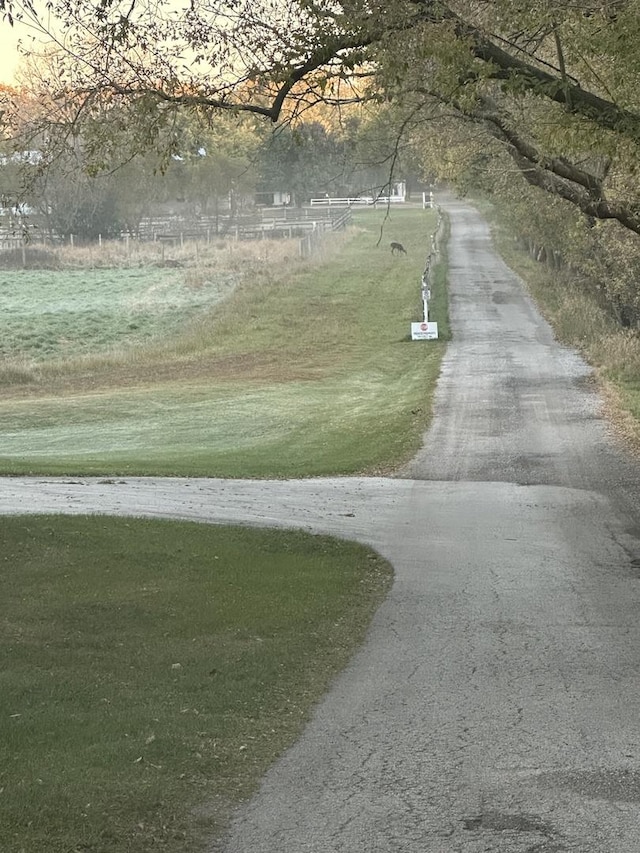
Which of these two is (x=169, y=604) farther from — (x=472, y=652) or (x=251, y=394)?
(x=251, y=394)

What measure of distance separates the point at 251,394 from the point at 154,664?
2350 centimetres

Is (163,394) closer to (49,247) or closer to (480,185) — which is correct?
(480,185)

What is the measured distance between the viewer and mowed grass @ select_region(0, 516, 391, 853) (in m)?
5.95

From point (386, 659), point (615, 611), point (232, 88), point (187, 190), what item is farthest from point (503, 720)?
point (187, 190)

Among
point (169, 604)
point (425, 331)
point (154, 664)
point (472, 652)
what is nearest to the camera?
point (154, 664)

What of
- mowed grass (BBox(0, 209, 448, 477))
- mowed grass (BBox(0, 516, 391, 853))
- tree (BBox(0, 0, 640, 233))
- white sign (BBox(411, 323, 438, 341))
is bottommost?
mowed grass (BBox(0, 209, 448, 477))

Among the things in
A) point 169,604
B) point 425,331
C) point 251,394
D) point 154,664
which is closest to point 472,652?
point 154,664

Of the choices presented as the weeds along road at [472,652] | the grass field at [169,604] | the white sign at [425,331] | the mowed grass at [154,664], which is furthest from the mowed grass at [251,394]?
the mowed grass at [154,664]

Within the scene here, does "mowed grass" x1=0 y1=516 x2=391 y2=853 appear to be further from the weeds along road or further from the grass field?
the weeds along road

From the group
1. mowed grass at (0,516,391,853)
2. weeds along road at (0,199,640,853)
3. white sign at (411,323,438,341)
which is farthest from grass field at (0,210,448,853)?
white sign at (411,323,438,341)

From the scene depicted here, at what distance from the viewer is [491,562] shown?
13.3m

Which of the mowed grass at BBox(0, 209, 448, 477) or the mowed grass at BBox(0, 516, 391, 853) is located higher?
the mowed grass at BBox(0, 516, 391, 853)

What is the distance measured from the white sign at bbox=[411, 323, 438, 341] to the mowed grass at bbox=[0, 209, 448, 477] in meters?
0.82

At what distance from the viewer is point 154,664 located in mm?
8695
